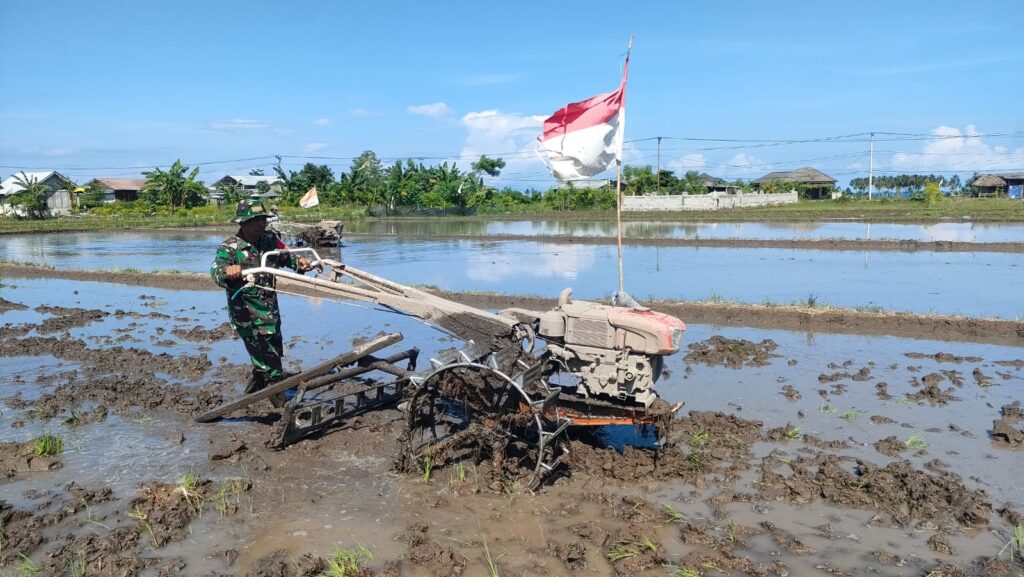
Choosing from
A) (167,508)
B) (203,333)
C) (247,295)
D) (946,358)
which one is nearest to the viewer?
(167,508)

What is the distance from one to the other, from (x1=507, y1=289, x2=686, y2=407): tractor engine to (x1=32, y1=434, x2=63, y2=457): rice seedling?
3789 mm

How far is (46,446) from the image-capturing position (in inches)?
202

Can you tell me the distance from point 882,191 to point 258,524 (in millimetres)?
89569

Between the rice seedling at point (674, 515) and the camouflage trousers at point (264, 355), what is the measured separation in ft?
11.1

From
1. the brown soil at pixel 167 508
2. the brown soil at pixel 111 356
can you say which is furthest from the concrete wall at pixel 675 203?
the brown soil at pixel 167 508

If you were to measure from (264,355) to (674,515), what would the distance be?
350cm

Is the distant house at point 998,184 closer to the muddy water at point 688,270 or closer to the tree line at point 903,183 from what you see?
the tree line at point 903,183

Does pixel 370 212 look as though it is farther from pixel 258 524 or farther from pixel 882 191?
pixel 882 191

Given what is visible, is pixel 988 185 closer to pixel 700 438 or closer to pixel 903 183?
pixel 903 183

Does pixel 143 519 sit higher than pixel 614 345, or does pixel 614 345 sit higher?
pixel 614 345

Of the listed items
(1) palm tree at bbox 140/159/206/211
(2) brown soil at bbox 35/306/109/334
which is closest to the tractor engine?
(2) brown soil at bbox 35/306/109/334

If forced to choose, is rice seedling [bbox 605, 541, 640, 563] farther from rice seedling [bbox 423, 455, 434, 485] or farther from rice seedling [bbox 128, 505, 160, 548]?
rice seedling [bbox 128, 505, 160, 548]

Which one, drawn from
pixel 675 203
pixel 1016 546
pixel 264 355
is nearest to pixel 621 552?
pixel 1016 546

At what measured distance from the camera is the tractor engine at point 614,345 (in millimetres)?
4238
